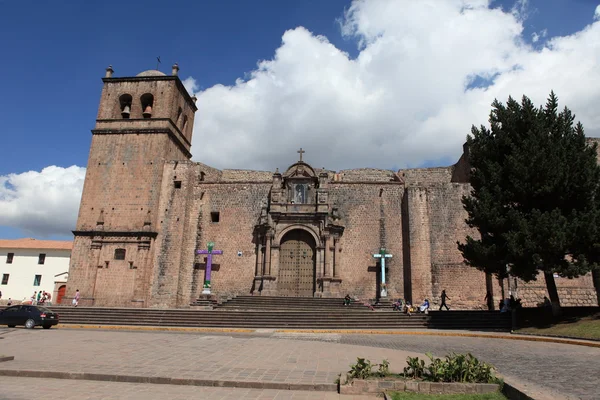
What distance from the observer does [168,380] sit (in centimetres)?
605

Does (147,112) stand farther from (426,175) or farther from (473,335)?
(473,335)

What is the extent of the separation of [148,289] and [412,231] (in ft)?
45.4

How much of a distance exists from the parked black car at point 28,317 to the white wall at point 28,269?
82.5ft

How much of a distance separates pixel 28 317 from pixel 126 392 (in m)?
12.5

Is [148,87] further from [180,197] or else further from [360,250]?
[360,250]

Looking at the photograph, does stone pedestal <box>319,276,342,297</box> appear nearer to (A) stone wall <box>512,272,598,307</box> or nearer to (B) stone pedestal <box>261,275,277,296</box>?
(B) stone pedestal <box>261,275,277,296</box>

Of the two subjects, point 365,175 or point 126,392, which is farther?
point 365,175

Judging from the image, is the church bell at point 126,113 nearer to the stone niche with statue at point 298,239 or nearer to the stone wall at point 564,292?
the stone niche with statue at point 298,239

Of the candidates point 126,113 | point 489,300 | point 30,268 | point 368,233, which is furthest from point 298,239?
point 30,268

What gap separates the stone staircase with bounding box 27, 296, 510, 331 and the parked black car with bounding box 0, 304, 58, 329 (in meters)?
1.98

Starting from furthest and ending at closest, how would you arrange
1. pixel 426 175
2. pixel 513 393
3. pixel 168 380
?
pixel 426 175, pixel 168 380, pixel 513 393

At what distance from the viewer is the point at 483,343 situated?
454 inches

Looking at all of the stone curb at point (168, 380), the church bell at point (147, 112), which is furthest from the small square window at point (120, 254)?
the stone curb at point (168, 380)

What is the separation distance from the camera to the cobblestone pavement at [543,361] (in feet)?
18.4
